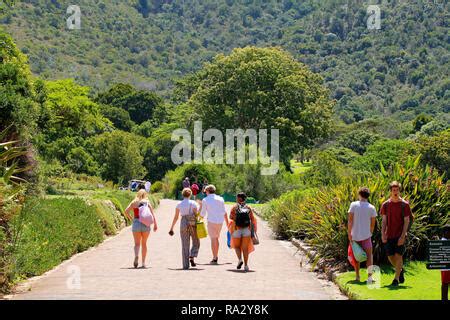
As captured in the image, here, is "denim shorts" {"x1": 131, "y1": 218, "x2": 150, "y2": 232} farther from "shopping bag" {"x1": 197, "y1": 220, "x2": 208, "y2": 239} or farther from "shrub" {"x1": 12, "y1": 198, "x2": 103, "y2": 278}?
"shrub" {"x1": 12, "y1": 198, "x2": 103, "y2": 278}

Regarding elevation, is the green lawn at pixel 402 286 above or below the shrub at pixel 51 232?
below

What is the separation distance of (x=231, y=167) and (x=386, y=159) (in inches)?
1121

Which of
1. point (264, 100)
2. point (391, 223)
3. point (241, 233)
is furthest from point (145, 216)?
point (264, 100)

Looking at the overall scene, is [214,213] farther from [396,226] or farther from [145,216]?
[396,226]

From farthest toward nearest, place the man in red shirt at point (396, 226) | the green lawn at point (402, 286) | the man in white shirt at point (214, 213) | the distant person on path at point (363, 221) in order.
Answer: the man in white shirt at point (214, 213)
the distant person on path at point (363, 221)
the man in red shirt at point (396, 226)
the green lawn at point (402, 286)

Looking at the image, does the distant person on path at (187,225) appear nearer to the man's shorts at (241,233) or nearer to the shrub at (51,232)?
the man's shorts at (241,233)

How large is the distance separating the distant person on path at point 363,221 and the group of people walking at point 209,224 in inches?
120

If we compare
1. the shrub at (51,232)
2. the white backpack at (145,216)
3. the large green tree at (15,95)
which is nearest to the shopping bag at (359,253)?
the white backpack at (145,216)

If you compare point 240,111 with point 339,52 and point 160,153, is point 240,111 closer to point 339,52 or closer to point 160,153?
point 160,153

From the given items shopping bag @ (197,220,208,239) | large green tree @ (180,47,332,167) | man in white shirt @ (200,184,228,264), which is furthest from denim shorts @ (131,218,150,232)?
large green tree @ (180,47,332,167)

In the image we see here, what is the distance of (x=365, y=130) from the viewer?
11750 cm

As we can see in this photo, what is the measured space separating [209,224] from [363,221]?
4706 mm

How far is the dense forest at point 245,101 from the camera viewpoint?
71.7 ft

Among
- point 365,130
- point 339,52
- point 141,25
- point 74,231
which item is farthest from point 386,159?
point 141,25
